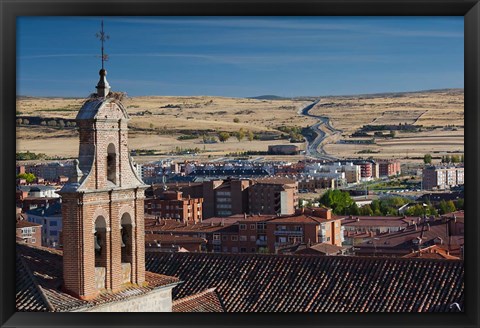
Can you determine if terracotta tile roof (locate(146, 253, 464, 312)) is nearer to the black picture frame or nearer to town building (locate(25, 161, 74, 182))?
the black picture frame

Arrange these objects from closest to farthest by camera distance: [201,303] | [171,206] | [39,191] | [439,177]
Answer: [201,303]
[39,191]
[171,206]
[439,177]

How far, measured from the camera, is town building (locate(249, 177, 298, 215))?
112 feet

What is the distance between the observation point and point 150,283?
6336mm

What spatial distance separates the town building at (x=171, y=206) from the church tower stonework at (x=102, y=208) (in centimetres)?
2463

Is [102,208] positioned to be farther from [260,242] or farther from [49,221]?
[260,242]

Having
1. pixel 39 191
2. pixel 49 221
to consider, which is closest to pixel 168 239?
pixel 49 221

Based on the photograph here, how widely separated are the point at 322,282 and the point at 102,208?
2.51 metres

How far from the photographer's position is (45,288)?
5434 millimetres

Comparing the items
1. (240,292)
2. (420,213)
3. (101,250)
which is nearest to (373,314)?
(101,250)

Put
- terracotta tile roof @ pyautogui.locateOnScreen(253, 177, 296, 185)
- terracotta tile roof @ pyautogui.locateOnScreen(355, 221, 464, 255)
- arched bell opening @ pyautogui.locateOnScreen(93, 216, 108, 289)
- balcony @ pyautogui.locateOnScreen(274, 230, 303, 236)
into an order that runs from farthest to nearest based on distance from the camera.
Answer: terracotta tile roof @ pyautogui.locateOnScreen(253, 177, 296, 185) → balcony @ pyautogui.locateOnScreen(274, 230, 303, 236) → terracotta tile roof @ pyautogui.locateOnScreen(355, 221, 464, 255) → arched bell opening @ pyautogui.locateOnScreen(93, 216, 108, 289)

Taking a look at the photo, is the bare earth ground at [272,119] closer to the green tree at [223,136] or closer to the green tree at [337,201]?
the green tree at [223,136]

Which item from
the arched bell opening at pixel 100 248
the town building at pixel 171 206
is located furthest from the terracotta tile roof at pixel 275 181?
the arched bell opening at pixel 100 248

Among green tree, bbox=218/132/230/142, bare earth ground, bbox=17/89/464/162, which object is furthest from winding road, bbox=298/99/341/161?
green tree, bbox=218/132/230/142

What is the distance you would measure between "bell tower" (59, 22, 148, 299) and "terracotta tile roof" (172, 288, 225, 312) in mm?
584
